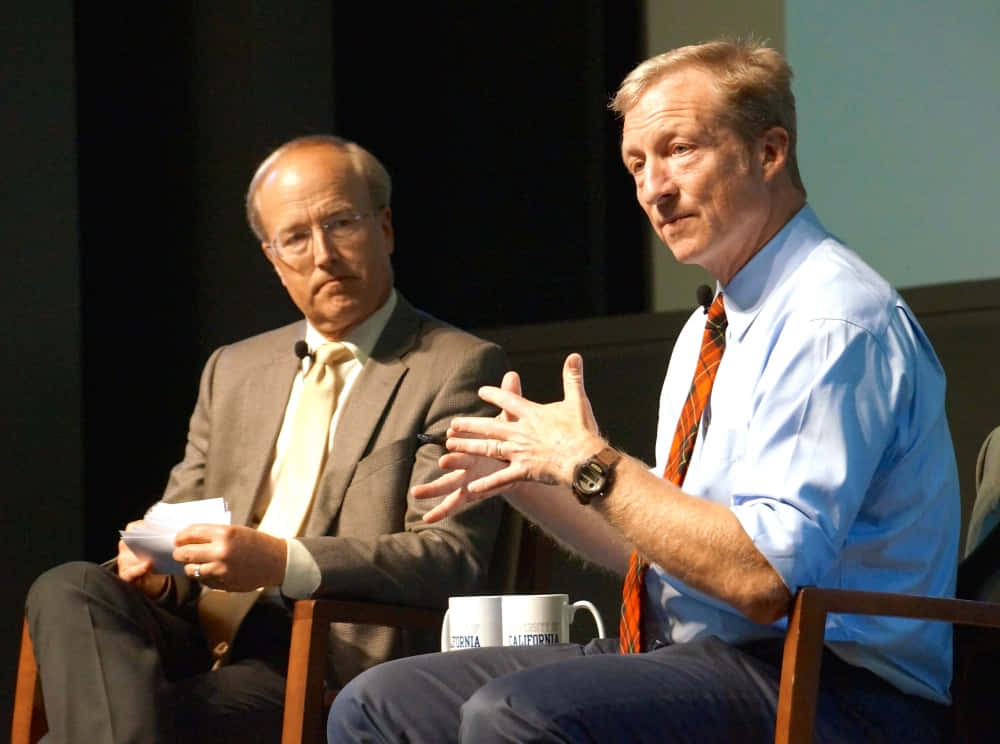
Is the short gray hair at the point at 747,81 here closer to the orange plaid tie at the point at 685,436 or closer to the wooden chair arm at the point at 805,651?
the orange plaid tie at the point at 685,436

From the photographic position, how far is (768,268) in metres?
2.14

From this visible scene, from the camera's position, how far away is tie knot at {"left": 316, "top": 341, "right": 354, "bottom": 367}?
10.4 feet

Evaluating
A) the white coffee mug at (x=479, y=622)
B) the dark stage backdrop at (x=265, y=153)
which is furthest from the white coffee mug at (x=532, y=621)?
the dark stage backdrop at (x=265, y=153)

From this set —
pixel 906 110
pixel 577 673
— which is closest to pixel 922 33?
pixel 906 110

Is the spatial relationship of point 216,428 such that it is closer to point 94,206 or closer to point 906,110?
point 94,206

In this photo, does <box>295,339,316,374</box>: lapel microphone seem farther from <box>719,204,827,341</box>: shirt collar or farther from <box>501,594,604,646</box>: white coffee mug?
<box>719,204,827,341</box>: shirt collar

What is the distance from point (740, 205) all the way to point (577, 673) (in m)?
0.69

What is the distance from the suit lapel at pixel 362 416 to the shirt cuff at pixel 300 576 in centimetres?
23

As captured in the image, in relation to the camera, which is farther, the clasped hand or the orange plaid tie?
the orange plaid tie

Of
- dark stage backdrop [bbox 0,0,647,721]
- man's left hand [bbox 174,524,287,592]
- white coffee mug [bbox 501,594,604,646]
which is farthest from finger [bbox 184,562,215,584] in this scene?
dark stage backdrop [bbox 0,0,647,721]

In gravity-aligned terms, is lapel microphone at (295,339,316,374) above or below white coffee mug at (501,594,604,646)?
above

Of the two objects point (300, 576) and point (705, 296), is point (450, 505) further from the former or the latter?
point (300, 576)

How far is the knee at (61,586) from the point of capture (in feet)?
8.89

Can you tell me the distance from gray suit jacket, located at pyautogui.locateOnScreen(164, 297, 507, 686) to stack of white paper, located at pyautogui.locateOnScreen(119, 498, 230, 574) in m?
0.18
